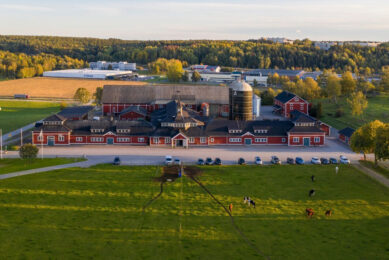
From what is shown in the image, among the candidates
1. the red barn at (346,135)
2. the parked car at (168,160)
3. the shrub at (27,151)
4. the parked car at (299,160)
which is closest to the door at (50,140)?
the shrub at (27,151)

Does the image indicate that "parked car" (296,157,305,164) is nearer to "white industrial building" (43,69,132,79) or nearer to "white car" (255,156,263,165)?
"white car" (255,156,263,165)

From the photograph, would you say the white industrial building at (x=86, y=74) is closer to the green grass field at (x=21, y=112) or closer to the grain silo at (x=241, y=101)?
the green grass field at (x=21, y=112)

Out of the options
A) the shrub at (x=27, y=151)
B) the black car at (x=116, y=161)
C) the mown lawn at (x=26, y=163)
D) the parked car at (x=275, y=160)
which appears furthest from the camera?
the parked car at (x=275, y=160)

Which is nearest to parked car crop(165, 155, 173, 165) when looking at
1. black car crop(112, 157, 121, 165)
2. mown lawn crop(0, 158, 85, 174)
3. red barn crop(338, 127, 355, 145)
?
black car crop(112, 157, 121, 165)

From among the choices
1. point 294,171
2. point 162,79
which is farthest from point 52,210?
point 162,79

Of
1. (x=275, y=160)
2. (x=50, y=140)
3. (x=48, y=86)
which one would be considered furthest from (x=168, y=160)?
(x=48, y=86)

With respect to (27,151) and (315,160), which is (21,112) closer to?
(27,151)
